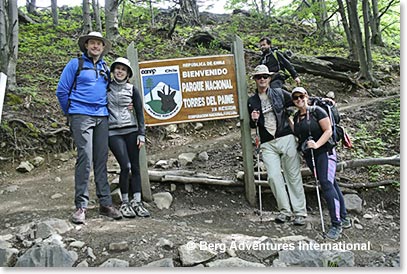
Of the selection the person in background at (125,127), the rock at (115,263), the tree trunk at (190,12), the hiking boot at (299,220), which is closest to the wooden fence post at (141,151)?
the person in background at (125,127)

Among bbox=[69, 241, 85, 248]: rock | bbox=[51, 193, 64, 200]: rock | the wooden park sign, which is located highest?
the wooden park sign

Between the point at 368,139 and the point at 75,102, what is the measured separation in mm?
4877

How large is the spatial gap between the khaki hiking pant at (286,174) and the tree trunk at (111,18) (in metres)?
9.77

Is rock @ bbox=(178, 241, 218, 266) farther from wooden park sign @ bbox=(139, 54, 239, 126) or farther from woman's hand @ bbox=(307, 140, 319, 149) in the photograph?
wooden park sign @ bbox=(139, 54, 239, 126)

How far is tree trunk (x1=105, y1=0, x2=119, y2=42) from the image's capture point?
1290cm

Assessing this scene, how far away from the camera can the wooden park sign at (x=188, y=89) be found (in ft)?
16.3

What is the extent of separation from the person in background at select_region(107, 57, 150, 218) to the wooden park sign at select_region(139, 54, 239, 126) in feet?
1.44

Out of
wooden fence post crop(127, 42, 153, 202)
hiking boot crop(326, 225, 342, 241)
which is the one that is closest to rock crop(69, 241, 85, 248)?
wooden fence post crop(127, 42, 153, 202)

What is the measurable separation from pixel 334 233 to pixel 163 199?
7.03 ft

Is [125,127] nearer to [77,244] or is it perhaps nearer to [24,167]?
[77,244]

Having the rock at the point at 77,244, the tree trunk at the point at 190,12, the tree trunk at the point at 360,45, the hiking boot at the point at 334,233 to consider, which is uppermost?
the tree trunk at the point at 190,12

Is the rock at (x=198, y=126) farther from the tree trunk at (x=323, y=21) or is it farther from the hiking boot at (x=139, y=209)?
the tree trunk at (x=323, y=21)

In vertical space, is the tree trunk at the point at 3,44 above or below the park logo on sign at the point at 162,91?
above

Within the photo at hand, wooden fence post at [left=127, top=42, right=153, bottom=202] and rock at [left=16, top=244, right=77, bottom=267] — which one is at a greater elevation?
wooden fence post at [left=127, top=42, right=153, bottom=202]
